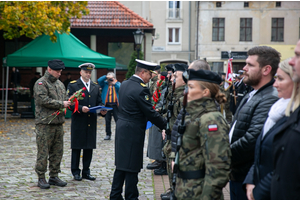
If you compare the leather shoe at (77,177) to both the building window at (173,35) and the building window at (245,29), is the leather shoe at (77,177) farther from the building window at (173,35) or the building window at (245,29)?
the building window at (173,35)

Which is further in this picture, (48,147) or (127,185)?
(48,147)

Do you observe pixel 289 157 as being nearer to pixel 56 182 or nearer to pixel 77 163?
pixel 56 182

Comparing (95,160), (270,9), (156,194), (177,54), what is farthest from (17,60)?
(270,9)

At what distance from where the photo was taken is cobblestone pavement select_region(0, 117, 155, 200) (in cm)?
573

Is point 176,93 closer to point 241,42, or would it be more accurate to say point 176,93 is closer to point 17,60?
point 17,60

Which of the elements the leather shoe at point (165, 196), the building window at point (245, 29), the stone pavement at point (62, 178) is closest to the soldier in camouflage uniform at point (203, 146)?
the leather shoe at point (165, 196)

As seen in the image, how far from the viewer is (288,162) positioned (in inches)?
86.1

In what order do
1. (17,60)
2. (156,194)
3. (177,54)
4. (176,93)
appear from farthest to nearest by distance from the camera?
1. (177,54)
2. (17,60)
3. (156,194)
4. (176,93)

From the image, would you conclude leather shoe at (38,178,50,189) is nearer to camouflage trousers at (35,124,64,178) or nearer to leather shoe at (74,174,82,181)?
camouflage trousers at (35,124,64,178)

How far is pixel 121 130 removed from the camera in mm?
4914

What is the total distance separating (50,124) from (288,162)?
4700mm

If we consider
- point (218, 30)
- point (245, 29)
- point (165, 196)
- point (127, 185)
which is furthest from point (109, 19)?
point (245, 29)

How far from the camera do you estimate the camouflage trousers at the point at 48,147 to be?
6.04 metres

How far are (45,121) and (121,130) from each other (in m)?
1.79
